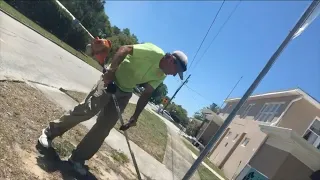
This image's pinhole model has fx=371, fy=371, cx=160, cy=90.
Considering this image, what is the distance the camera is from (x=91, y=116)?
4.79 metres

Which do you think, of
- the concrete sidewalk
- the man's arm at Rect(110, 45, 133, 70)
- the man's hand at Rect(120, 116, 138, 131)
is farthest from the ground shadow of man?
the concrete sidewalk

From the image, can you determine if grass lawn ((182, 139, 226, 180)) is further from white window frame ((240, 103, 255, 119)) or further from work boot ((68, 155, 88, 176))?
work boot ((68, 155, 88, 176))

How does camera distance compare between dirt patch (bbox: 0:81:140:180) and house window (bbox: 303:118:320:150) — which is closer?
dirt patch (bbox: 0:81:140:180)

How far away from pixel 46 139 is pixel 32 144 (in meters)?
0.18

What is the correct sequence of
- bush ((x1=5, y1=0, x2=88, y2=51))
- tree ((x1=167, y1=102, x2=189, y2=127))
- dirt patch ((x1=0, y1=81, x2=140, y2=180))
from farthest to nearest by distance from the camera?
tree ((x1=167, y1=102, x2=189, y2=127)) < bush ((x1=5, y1=0, x2=88, y2=51)) < dirt patch ((x1=0, y1=81, x2=140, y2=180))

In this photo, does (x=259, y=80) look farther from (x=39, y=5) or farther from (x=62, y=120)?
(x=39, y=5)

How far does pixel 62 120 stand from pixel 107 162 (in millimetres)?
1308

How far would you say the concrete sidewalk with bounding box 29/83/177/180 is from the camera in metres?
6.99

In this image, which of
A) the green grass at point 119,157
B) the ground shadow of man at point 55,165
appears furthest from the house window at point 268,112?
the ground shadow of man at point 55,165

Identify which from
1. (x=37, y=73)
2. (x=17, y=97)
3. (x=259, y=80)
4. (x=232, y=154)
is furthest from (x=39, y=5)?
(x=259, y=80)

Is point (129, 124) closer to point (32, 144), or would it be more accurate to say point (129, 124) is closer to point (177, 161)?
point (32, 144)

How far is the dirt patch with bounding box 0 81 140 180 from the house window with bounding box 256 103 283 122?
18646mm

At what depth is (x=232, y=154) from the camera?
2614 centimetres

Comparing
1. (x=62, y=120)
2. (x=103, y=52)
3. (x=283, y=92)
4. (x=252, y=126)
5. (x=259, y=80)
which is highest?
(x=283, y=92)
